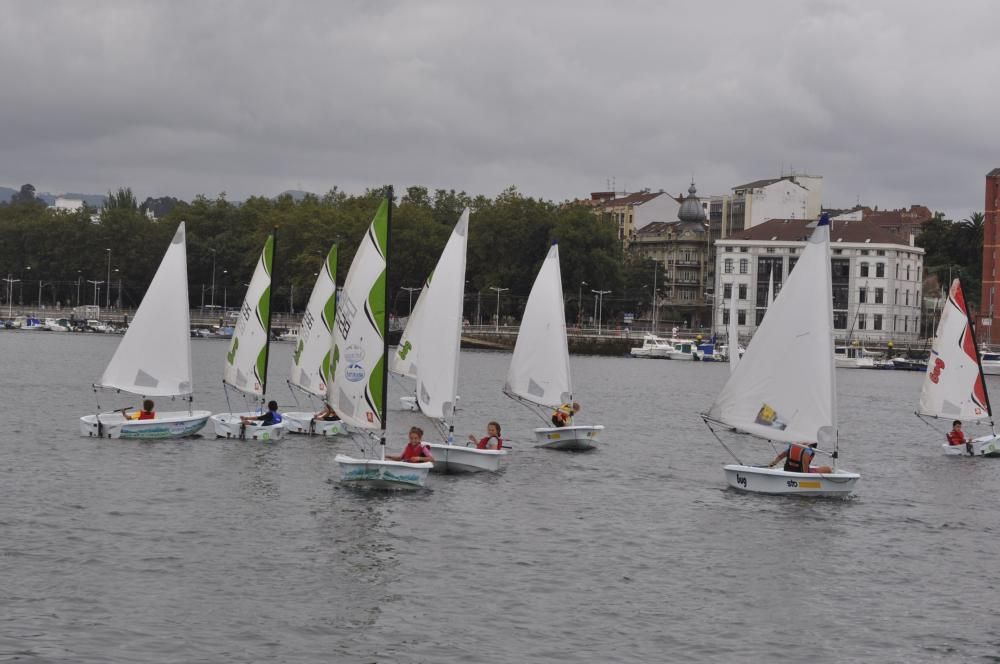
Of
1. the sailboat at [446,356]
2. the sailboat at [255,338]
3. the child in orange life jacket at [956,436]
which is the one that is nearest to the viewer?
the sailboat at [446,356]

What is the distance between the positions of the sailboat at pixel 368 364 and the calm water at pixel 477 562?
0.77 meters

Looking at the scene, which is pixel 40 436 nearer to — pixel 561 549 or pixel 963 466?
pixel 561 549

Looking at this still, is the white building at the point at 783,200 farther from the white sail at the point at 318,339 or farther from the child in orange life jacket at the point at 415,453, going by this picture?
the child in orange life jacket at the point at 415,453

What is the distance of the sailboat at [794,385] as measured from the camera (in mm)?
34000

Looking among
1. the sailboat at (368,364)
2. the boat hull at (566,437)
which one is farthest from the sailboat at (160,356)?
the sailboat at (368,364)

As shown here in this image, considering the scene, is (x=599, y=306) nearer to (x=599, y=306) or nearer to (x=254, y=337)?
(x=599, y=306)

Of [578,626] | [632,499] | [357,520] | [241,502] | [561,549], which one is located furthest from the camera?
[632,499]

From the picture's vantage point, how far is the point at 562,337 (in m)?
45.6

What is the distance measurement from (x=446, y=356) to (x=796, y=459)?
8.80 m

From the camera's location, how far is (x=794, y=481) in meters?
33.7

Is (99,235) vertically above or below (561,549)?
above

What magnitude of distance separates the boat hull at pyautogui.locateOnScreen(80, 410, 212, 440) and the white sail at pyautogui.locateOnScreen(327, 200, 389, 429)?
1175cm

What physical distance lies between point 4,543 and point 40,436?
19.9 m

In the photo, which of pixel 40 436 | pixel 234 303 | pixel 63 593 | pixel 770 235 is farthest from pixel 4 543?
pixel 234 303
